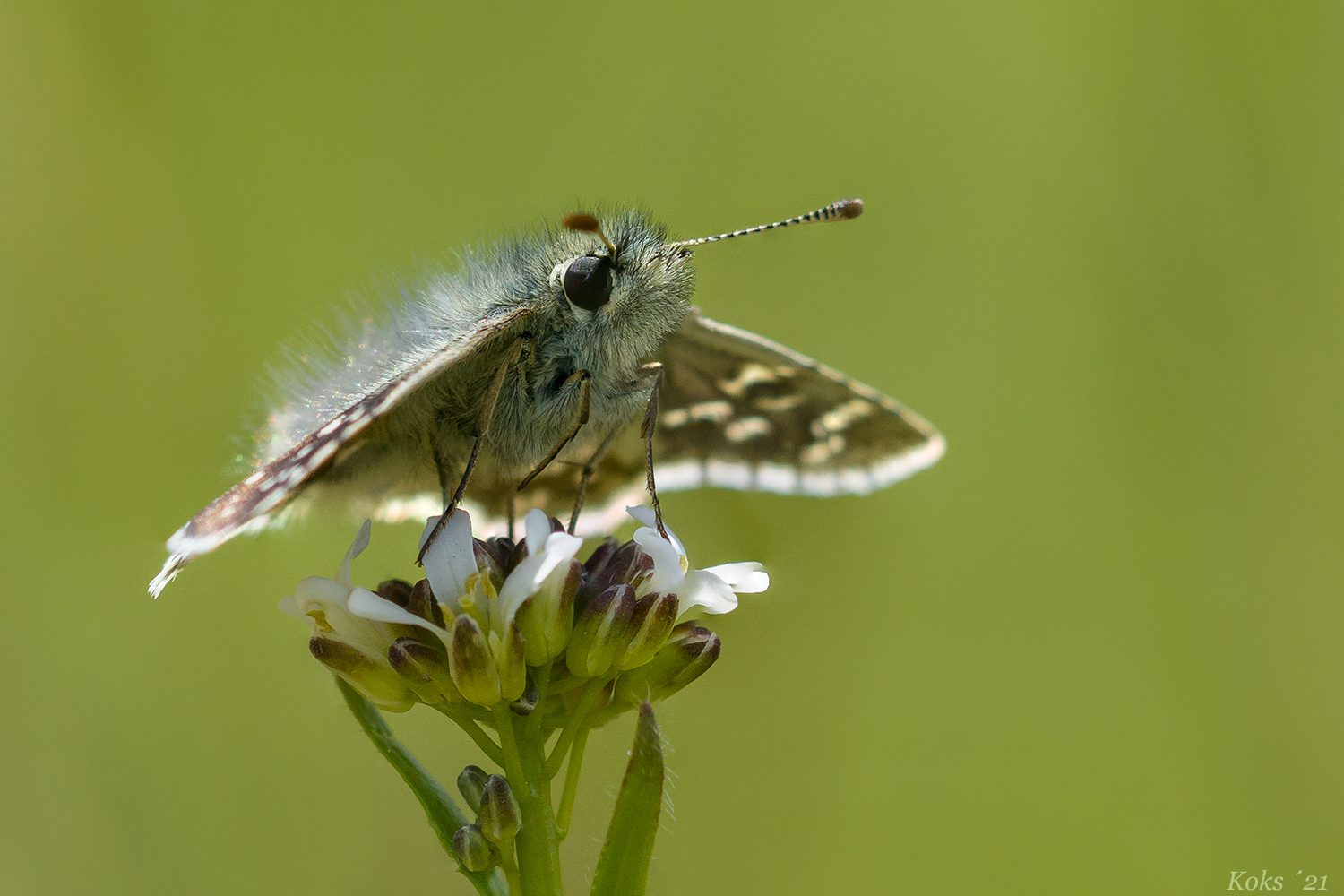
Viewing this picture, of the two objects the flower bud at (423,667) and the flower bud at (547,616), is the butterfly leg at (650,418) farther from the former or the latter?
the flower bud at (423,667)

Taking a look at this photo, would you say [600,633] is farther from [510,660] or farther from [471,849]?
[471,849]

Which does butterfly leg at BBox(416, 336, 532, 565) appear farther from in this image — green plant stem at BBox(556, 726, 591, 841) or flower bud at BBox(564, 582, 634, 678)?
green plant stem at BBox(556, 726, 591, 841)

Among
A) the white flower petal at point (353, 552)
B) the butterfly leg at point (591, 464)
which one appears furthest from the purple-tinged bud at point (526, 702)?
the butterfly leg at point (591, 464)

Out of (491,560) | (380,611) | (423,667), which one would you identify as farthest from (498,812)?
(491,560)

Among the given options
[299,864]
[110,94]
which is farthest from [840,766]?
[110,94]

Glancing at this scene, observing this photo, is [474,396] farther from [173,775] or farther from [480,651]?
[173,775]
